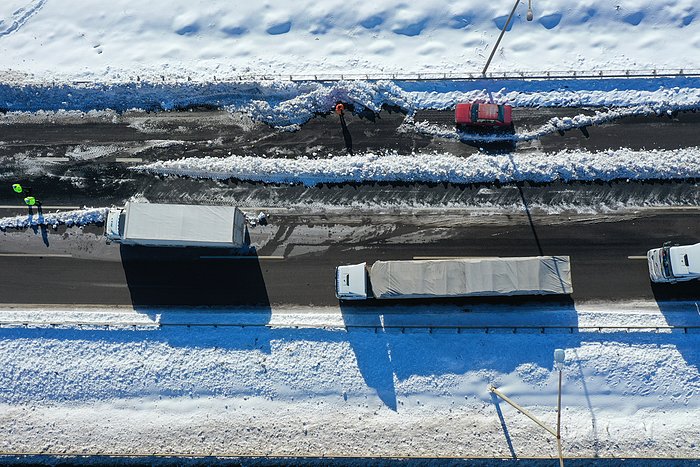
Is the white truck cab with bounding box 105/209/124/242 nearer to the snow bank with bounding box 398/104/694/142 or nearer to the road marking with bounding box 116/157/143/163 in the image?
the road marking with bounding box 116/157/143/163

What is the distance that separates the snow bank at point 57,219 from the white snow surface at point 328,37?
28.6 feet

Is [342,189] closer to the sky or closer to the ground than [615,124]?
closer to the ground

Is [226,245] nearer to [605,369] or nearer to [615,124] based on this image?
[605,369]

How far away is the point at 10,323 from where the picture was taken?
87.1 feet

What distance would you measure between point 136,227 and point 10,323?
33.1ft

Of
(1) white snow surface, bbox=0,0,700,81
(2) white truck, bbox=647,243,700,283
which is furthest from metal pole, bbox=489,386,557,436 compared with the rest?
(1) white snow surface, bbox=0,0,700,81

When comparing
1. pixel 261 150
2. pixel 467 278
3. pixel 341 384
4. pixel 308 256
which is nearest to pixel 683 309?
pixel 467 278

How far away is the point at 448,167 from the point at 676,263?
13284 millimetres

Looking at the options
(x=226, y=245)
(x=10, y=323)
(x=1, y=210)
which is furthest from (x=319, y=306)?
(x=1, y=210)

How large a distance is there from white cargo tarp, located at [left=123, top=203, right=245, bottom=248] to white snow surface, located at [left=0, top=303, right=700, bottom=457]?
4.70 meters

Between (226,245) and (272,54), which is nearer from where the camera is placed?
(226,245)

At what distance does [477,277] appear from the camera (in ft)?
80.9

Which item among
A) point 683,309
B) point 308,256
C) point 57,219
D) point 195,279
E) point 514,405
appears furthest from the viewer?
point 57,219

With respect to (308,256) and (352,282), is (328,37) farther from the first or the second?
(352,282)
